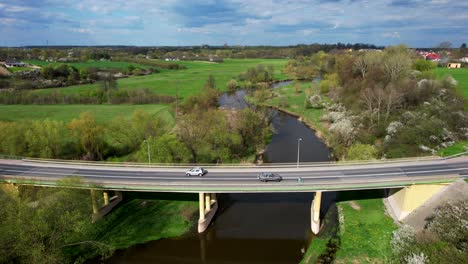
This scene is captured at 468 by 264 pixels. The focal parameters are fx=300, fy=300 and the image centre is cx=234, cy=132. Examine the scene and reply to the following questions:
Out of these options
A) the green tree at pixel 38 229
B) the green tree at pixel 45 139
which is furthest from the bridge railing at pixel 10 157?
the green tree at pixel 38 229

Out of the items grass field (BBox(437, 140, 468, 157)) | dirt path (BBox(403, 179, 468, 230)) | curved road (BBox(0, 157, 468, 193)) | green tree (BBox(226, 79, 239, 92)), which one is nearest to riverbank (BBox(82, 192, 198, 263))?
curved road (BBox(0, 157, 468, 193))

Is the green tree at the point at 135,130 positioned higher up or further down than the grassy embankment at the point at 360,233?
higher up

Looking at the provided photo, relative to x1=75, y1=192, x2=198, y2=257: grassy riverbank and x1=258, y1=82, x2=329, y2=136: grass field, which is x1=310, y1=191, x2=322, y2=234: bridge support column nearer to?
x1=75, y1=192, x2=198, y2=257: grassy riverbank

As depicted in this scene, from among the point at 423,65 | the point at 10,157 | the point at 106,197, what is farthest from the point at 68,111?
the point at 423,65

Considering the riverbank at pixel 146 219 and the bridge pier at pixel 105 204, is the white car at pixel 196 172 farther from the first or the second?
the bridge pier at pixel 105 204

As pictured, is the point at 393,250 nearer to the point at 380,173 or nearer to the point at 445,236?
the point at 445,236

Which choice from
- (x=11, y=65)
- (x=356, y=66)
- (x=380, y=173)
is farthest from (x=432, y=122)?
(x=11, y=65)
